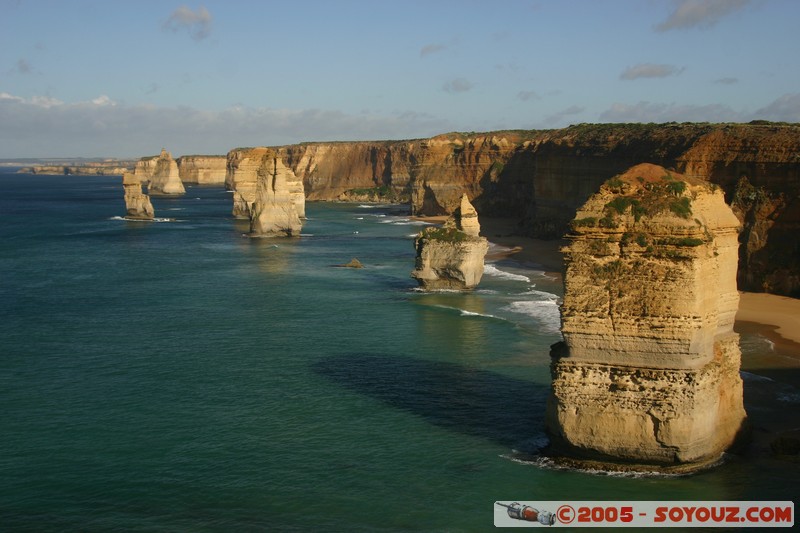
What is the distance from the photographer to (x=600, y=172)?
234ft

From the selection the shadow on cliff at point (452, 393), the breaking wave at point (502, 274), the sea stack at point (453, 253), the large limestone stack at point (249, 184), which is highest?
the large limestone stack at point (249, 184)

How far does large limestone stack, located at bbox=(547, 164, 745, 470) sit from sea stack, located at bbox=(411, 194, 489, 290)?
27130 millimetres

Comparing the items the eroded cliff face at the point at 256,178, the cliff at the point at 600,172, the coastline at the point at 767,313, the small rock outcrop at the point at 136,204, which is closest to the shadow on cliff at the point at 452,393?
the coastline at the point at 767,313

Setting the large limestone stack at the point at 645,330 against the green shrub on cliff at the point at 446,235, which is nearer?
the large limestone stack at the point at 645,330

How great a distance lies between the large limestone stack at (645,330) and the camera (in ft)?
67.8

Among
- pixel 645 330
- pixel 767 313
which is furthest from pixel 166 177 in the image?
pixel 645 330

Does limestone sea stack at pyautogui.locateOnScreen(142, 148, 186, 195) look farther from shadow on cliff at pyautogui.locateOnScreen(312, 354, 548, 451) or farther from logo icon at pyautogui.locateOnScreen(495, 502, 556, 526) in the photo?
logo icon at pyautogui.locateOnScreen(495, 502, 556, 526)

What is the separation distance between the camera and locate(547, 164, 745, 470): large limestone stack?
20.7 metres

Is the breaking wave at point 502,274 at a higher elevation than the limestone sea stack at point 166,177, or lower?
lower

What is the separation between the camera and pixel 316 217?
12825cm

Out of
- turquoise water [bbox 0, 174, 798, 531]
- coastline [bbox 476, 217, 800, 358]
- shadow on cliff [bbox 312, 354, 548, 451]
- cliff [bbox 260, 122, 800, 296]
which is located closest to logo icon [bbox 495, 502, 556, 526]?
turquoise water [bbox 0, 174, 798, 531]

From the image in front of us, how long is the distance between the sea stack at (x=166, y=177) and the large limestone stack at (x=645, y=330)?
17509 centimetres

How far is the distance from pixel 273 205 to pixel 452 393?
6411 cm

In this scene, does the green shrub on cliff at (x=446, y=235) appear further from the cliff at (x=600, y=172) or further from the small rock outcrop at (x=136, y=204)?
the small rock outcrop at (x=136, y=204)
